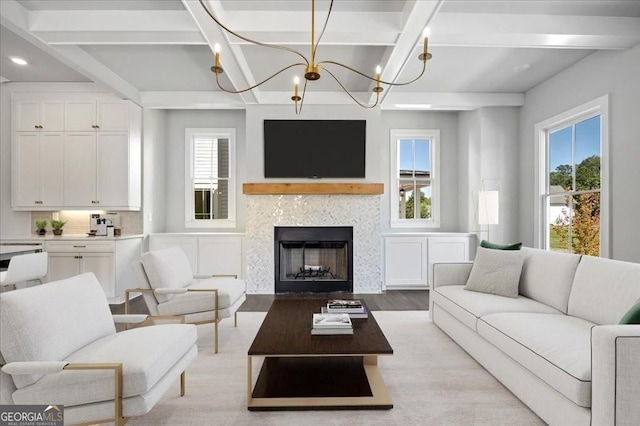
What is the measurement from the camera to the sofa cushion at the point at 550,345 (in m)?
1.64

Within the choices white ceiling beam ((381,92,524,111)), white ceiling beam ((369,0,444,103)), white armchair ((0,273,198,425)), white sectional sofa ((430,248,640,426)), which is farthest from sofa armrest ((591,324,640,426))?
white ceiling beam ((381,92,524,111))

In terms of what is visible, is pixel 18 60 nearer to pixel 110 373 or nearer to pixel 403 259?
pixel 110 373

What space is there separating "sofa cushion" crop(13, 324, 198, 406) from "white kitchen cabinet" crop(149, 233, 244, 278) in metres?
3.53

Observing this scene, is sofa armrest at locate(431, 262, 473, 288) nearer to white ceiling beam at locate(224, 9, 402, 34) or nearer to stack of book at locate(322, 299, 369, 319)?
stack of book at locate(322, 299, 369, 319)

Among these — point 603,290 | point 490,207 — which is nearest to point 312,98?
point 490,207

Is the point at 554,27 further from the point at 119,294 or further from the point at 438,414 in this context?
the point at 119,294

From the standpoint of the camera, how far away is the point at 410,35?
3.26 m

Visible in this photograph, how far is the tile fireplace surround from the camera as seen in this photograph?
5.29m

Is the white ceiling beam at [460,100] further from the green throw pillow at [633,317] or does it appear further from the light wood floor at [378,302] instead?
the green throw pillow at [633,317]

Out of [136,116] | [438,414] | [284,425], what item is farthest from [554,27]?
[136,116]

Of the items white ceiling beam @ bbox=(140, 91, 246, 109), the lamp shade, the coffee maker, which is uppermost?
white ceiling beam @ bbox=(140, 91, 246, 109)

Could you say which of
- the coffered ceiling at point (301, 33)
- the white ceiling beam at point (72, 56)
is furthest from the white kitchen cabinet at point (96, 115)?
the coffered ceiling at point (301, 33)

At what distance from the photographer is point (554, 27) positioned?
10.9 feet

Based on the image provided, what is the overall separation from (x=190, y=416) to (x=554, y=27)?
14.0ft
